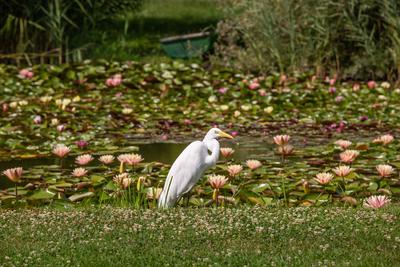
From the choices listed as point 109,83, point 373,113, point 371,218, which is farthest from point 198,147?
point 109,83

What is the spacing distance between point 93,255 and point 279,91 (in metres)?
8.74

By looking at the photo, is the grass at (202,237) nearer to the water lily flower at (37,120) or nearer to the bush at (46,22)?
the water lily flower at (37,120)

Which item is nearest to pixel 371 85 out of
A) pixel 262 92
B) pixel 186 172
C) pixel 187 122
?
pixel 262 92

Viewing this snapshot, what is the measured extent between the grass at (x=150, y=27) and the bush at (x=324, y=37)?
2.66 metres

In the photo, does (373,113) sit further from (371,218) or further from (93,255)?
(93,255)

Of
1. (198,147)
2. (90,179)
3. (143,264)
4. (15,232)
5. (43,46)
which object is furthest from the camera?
(43,46)

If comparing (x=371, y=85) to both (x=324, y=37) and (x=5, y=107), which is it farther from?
(x=5, y=107)

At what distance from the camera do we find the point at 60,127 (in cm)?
1131

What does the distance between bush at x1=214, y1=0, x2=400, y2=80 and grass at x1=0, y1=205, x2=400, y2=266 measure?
8.69 meters

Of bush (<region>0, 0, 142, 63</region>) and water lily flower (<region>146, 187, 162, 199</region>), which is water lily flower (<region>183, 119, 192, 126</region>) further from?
water lily flower (<region>146, 187, 162, 199</region>)

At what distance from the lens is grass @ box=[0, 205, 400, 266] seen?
5949mm

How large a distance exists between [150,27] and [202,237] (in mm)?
21078

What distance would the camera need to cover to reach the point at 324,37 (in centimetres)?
1611

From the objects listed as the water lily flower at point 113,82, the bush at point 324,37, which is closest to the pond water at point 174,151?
the water lily flower at point 113,82
